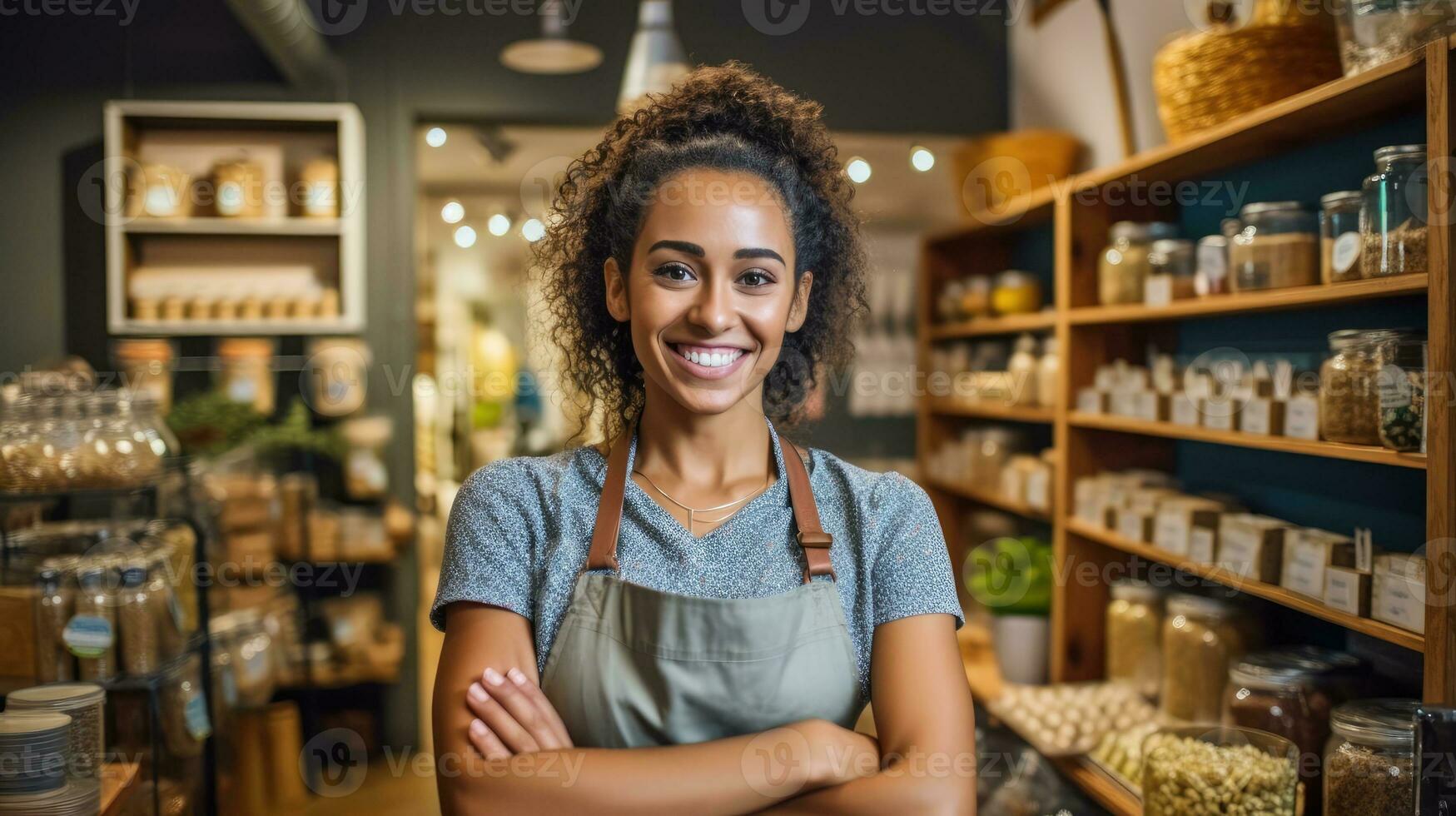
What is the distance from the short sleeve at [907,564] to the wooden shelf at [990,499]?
71.2 inches

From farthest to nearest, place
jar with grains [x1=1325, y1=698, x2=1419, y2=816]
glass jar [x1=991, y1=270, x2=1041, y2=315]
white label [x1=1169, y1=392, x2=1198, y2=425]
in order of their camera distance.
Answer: glass jar [x1=991, y1=270, x2=1041, y2=315], white label [x1=1169, y1=392, x2=1198, y2=425], jar with grains [x1=1325, y1=698, x2=1419, y2=816]

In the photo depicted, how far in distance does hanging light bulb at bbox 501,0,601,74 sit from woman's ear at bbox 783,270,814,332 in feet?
7.97

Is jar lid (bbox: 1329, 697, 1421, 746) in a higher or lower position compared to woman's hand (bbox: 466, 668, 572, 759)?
lower

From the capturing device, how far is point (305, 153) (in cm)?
368

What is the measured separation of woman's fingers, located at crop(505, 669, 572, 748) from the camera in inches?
47.4

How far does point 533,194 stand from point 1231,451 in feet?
9.71

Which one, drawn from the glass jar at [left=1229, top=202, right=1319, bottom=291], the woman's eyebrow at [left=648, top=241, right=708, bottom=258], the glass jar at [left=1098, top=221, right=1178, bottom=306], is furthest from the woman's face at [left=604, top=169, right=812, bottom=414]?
the glass jar at [left=1098, top=221, right=1178, bottom=306]

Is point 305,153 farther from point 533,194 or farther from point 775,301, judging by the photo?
point 775,301

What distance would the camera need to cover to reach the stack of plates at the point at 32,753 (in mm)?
1518

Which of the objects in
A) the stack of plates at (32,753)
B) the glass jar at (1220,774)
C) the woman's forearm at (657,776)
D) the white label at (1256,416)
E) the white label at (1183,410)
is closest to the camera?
the woman's forearm at (657,776)

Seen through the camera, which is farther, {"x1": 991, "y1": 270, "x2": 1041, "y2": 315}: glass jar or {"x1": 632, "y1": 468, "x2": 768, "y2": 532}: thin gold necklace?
{"x1": 991, "y1": 270, "x2": 1041, "y2": 315}: glass jar

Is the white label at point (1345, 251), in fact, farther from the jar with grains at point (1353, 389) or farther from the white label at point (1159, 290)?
the white label at point (1159, 290)

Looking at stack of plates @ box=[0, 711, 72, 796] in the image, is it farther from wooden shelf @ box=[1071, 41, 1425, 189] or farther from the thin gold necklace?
wooden shelf @ box=[1071, 41, 1425, 189]

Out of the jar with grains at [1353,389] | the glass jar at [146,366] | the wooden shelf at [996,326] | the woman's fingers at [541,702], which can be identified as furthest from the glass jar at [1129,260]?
the glass jar at [146,366]
